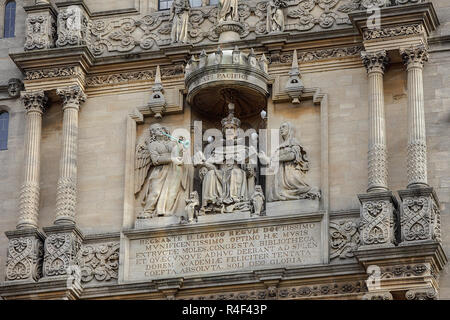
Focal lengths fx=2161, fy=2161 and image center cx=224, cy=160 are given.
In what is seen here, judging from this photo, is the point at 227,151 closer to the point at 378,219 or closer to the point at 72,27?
the point at 378,219

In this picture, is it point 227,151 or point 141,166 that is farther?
point 141,166

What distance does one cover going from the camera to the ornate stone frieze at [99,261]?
34.4 meters

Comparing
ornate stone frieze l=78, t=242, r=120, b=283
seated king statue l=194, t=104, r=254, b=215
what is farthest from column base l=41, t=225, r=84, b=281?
seated king statue l=194, t=104, r=254, b=215

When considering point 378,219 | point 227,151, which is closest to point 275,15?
point 227,151

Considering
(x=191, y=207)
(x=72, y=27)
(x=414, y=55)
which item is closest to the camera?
(x=414, y=55)

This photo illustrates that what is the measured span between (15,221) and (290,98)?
4938 mm

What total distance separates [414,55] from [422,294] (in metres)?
4.11

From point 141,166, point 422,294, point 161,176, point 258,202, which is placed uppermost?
point 141,166

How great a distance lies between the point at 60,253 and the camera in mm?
34281

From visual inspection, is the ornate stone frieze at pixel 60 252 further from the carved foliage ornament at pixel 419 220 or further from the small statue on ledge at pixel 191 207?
the carved foliage ornament at pixel 419 220

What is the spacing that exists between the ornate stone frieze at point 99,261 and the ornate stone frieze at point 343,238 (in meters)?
3.51

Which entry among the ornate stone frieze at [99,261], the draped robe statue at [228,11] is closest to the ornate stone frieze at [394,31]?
the draped robe statue at [228,11]

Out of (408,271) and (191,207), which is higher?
(191,207)
